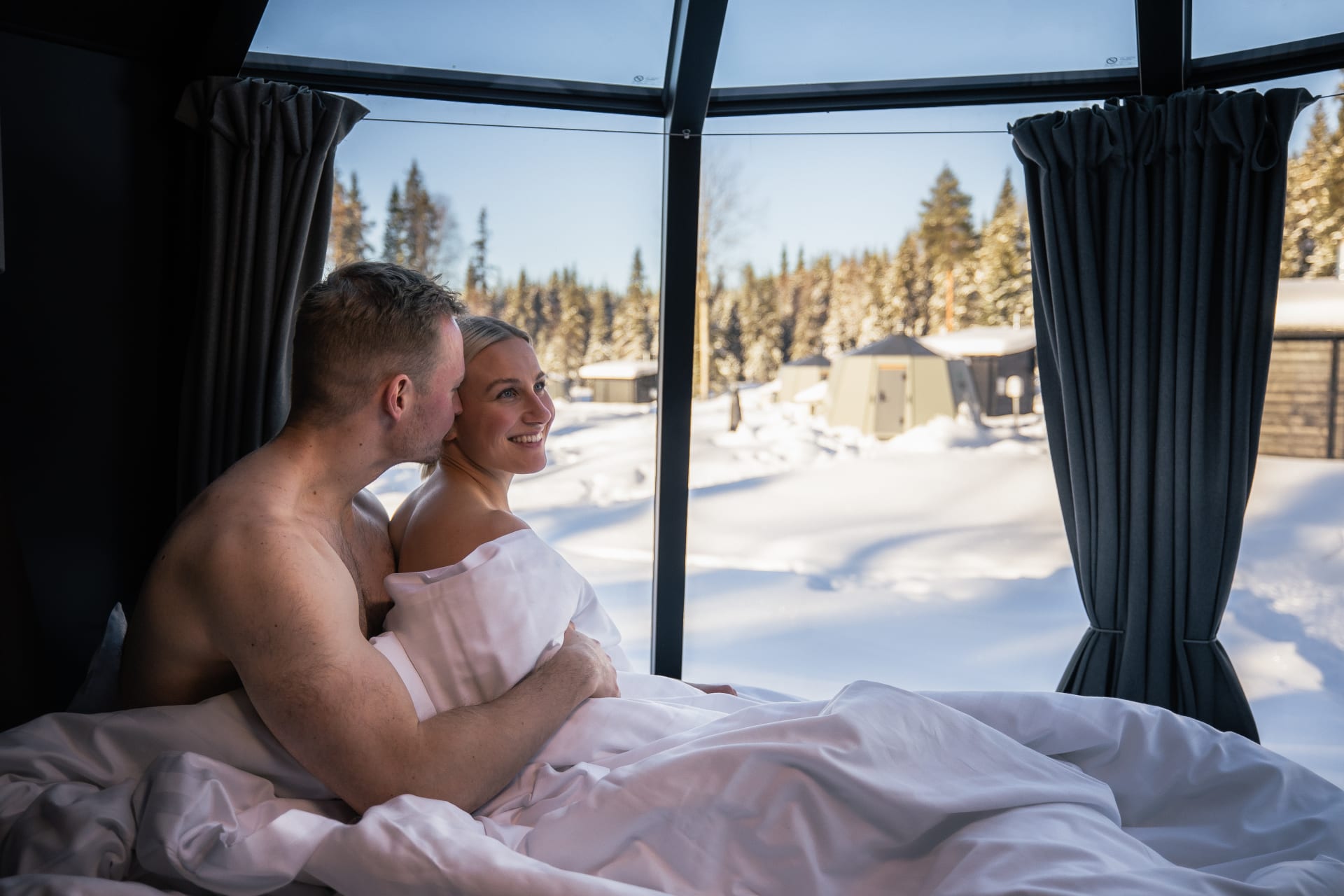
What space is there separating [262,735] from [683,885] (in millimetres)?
708

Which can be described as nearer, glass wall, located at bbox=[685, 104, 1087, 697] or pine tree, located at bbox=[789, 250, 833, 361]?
glass wall, located at bbox=[685, 104, 1087, 697]

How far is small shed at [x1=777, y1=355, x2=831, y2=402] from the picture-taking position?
163 inches

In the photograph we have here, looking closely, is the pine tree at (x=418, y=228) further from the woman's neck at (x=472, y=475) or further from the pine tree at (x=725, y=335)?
the woman's neck at (x=472, y=475)

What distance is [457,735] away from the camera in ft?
4.73

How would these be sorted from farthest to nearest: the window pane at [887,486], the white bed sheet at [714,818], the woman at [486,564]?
the window pane at [887,486], the woman at [486,564], the white bed sheet at [714,818]

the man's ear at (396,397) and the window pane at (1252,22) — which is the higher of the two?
the window pane at (1252,22)

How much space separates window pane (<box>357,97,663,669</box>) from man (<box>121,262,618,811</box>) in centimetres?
176

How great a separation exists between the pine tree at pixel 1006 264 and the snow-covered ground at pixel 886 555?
1.81ft

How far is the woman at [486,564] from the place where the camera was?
160 cm

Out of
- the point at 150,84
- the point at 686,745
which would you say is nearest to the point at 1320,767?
the point at 686,745

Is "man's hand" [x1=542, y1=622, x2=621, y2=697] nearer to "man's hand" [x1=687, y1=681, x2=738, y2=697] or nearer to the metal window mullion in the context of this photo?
"man's hand" [x1=687, y1=681, x2=738, y2=697]

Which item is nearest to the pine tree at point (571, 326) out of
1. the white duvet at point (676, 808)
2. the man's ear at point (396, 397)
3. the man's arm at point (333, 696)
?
the man's ear at point (396, 397)

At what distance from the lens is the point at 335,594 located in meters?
1.45

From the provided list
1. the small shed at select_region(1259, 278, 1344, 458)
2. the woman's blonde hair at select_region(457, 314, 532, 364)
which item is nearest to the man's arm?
the woman's blonde hair at select_region(457, 314, 532, 364)
